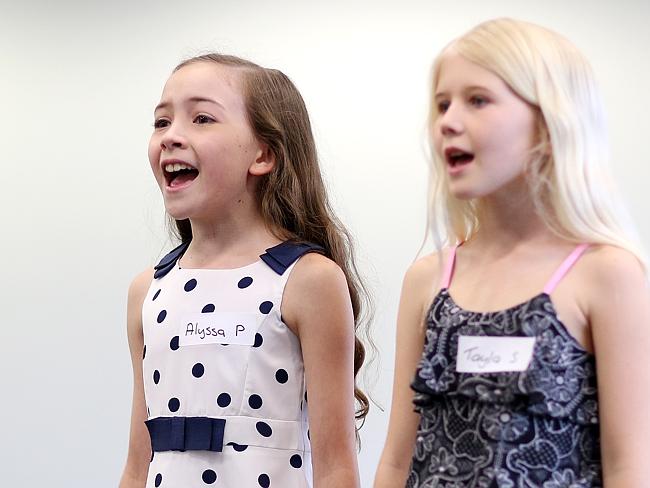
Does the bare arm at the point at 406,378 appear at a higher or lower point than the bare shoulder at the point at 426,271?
lower

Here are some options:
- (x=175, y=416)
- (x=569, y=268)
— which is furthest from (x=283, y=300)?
(x=569, y=268)

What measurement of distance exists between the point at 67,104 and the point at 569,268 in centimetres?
249

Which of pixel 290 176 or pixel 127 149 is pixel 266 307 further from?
pixel 127 149

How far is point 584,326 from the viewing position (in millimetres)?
1268

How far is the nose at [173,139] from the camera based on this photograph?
183cm

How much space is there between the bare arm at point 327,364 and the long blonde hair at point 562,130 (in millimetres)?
525

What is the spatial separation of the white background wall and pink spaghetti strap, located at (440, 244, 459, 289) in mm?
1890

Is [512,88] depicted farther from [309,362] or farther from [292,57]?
[292,57]

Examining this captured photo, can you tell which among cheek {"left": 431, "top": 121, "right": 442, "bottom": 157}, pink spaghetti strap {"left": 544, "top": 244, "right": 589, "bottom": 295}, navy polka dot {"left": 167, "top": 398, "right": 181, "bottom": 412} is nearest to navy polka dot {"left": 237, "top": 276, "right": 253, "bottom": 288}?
navy polka dot {"left": 167, "top": 398, "right": 181, "bottom": 412}

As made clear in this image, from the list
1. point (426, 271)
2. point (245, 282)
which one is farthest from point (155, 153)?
point (426, 271)

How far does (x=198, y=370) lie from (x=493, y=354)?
63 cm

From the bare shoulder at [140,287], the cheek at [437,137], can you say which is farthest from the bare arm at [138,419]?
the cheek at [437,137]

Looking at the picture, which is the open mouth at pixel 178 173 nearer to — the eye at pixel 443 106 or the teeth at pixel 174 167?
the teeth at pixel 174 167

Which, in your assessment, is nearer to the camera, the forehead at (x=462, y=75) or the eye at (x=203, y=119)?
the forehead at (x=462, y=75)
